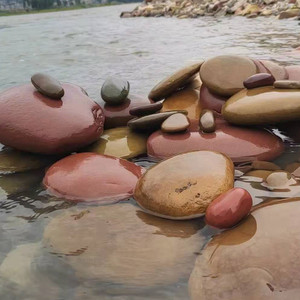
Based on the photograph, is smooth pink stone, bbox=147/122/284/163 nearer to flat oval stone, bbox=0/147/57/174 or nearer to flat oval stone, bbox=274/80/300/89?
flat oval stone, bbox=274/80/300/89

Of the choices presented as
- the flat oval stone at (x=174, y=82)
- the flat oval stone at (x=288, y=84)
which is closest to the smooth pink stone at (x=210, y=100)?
the flat oval stone at (x=174, y=82)

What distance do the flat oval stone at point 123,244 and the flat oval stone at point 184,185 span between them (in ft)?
0.26

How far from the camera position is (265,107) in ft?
12.6

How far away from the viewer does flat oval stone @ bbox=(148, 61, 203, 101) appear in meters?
4.75

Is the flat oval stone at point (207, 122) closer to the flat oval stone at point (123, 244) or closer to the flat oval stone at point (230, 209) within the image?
the flat oval stone at point (123, 244)

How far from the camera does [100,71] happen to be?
10.1 meters

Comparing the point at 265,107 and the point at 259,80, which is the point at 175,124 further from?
the point at 259,80

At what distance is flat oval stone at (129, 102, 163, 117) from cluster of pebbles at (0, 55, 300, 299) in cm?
1

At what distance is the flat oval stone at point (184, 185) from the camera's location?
2.95 m

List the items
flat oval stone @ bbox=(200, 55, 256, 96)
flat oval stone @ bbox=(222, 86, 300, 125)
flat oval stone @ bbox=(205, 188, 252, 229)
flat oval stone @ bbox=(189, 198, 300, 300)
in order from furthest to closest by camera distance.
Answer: flat oval stone @ bbox=(200, 55, 256, 96)
flat oval stone @ bbox=(222, 86, 300, 125)
flat oval stone @ bbox=(205, 188, 252, 229)
flat oval stone @ bbox=(189, 198, 300, 300)

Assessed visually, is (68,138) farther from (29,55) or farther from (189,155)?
(29,55)

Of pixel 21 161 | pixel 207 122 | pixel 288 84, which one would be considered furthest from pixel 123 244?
pixel 288 84

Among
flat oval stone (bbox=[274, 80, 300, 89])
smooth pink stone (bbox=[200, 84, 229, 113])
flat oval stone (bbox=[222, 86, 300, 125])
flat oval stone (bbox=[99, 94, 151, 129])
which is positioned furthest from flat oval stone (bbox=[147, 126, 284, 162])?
flat oval stone (bbox=[99, 94, 151, 129])

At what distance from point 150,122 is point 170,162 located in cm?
99
